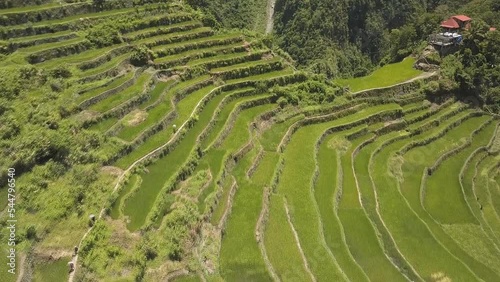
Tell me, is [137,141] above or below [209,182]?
above

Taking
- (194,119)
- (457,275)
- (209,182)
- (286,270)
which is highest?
(194,119)

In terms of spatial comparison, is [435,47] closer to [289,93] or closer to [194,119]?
[289,93]

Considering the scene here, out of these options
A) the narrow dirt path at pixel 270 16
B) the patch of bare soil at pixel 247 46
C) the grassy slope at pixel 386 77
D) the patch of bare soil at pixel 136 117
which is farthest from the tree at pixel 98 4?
the narrow dirt path at pixel 270 16

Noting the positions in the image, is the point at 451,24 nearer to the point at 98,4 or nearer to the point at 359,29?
the point at 359,29

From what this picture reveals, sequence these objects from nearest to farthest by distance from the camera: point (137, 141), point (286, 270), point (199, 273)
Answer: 1. point (199, 273)
2. point (286, 270)
3. point (137, 141)

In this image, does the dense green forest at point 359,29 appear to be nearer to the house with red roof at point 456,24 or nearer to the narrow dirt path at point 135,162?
the house with red roof at point 456,24

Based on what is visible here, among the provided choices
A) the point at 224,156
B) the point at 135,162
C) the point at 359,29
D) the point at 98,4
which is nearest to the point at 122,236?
the point at 135,162

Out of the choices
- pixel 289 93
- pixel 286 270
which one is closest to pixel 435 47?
pixel 289 93
